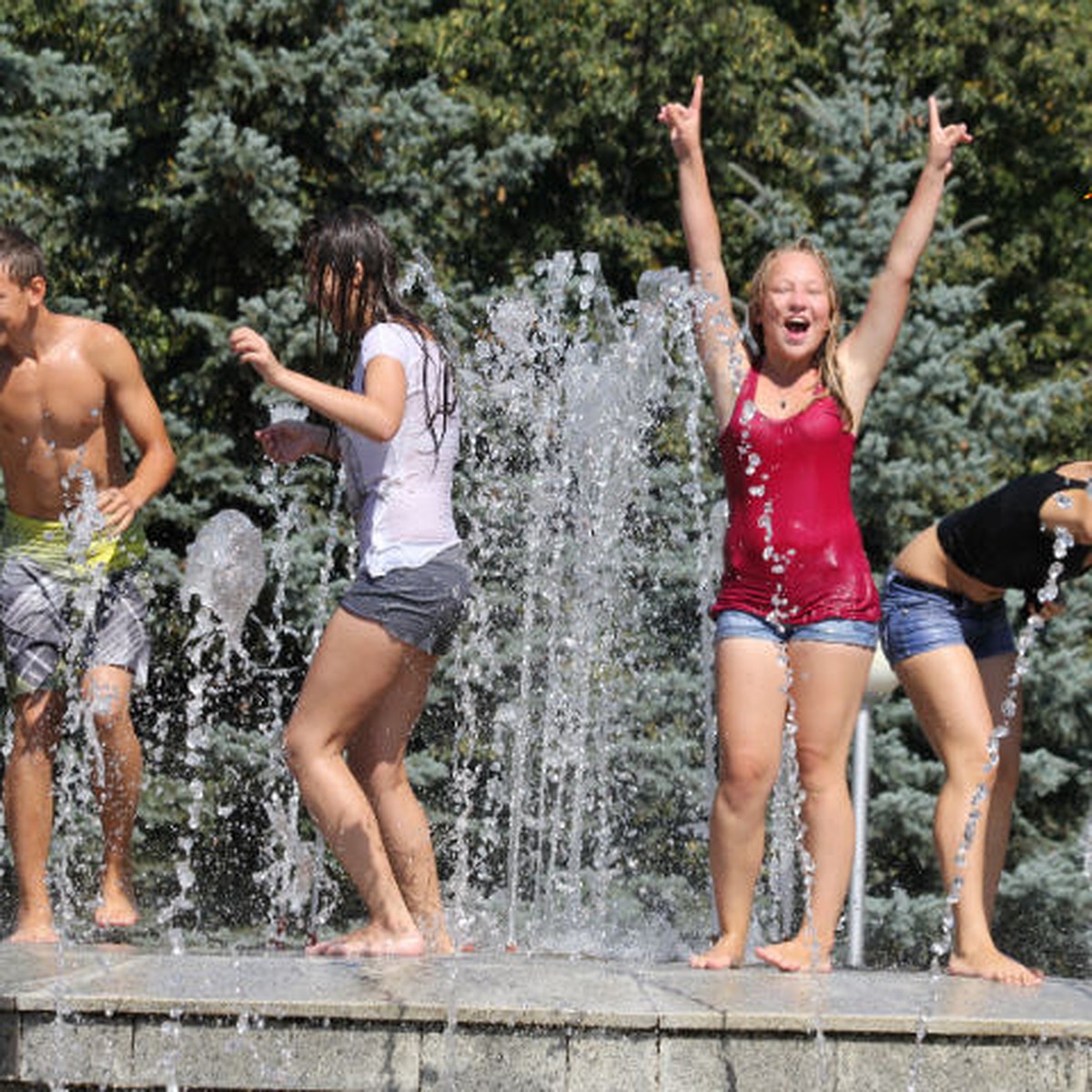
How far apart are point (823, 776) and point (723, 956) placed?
0.48m

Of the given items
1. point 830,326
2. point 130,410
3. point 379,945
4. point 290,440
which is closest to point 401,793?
point 379,945

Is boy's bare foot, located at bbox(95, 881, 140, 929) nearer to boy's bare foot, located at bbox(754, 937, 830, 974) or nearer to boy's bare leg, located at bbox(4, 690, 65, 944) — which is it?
boy's bare leg, located at bbox(4, 690, 65, 944)

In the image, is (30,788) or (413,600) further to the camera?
(30,788)

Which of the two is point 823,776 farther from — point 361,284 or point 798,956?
point 361,284

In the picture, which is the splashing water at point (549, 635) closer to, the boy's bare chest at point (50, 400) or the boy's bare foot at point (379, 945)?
the boy's bare chest at point (50, 400)

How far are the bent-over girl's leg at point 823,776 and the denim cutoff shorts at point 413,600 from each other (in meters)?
0.82

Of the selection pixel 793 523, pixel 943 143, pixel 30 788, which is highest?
pixel 943 143

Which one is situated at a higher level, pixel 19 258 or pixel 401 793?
pixel 19 258

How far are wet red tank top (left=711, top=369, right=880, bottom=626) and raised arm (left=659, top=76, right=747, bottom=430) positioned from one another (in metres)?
0.12

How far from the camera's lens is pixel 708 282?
16.0 ft

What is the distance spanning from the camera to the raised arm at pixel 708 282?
486cm

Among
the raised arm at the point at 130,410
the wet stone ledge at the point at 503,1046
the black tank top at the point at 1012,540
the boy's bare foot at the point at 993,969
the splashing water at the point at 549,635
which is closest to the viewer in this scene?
the wet stone ledge at the point at 503,1046

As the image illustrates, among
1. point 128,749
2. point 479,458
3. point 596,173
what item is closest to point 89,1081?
point 128,749

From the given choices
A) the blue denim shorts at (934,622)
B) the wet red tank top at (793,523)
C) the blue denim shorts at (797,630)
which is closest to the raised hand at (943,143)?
the wet red tank top at (793,523)
